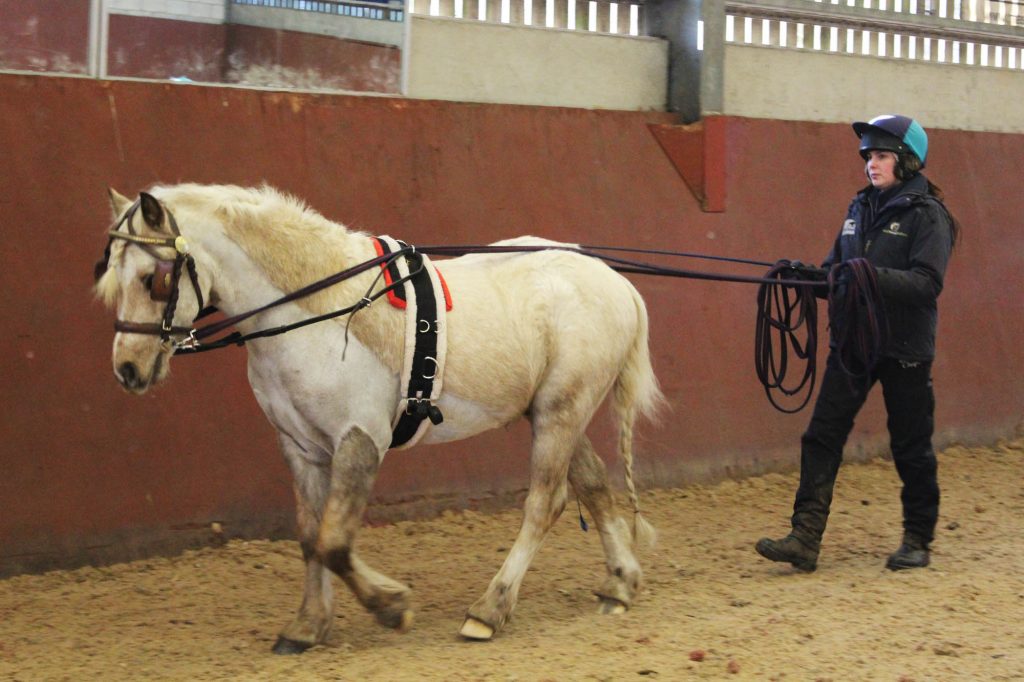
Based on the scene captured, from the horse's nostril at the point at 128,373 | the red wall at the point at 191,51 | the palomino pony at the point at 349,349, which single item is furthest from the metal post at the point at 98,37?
the horse's nostril at the point at 128,373

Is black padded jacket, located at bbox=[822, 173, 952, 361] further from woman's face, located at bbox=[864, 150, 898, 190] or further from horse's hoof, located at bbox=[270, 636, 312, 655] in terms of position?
horse's hoof, located at bbox=[270, 636, 312, 655]

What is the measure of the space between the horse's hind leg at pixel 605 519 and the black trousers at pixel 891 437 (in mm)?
886

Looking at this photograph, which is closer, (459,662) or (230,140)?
(459,662)

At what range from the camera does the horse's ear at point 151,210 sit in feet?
12.7

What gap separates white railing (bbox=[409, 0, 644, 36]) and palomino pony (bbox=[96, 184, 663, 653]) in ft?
8.38

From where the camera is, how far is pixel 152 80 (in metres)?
5.63

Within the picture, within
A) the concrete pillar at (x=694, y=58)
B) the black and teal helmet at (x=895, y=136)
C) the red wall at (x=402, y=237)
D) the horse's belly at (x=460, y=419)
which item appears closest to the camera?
the horse's belly at (x=460, y=419)

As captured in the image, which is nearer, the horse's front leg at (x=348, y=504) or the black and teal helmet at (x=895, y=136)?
the horse's front leg at (x=348, y=504)

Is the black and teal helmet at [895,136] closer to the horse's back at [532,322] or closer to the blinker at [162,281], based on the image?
the horse's back at [532,322]

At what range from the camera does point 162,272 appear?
13.0 feet

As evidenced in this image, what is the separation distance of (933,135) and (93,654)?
626cm

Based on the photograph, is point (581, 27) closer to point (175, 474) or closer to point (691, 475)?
point (691, 475)

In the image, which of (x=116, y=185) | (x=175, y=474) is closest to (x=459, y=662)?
(x=175, y=474)

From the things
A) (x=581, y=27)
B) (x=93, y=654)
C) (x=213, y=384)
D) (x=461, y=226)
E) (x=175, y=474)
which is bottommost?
(x=93, y=654)
